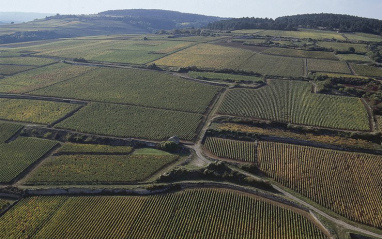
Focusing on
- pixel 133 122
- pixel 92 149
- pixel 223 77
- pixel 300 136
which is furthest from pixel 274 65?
pixel 92 149

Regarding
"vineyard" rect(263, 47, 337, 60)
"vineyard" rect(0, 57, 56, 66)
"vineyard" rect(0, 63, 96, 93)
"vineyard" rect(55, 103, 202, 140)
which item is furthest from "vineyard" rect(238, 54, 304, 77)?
"vineyard" rect(0, 57, 56, 66)

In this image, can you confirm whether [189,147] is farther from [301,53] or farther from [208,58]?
[301,53]

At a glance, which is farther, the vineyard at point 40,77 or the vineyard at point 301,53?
the vineyard at point 301,53

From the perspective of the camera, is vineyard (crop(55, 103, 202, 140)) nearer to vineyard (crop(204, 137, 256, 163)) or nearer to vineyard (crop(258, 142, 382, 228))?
vineyard (crop(204, 137, 256, 163))

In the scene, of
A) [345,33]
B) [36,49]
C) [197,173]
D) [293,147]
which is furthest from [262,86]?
[345,33]

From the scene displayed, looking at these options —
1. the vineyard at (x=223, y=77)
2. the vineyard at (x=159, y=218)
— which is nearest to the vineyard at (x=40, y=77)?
the vineyard at (x=223, y=77)

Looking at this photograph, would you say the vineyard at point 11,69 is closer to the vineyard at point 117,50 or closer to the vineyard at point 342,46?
the vineyard at point 117,50

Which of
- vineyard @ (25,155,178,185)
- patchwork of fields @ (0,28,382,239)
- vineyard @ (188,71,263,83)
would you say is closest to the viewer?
patchwork of fields @ (0,28,382,239)
